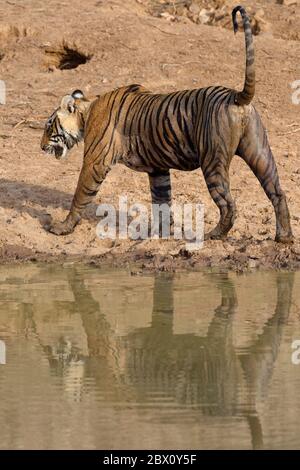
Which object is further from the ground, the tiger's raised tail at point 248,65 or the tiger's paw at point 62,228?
the tiger's raised tail at point 248,65

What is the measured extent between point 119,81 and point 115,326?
582cm

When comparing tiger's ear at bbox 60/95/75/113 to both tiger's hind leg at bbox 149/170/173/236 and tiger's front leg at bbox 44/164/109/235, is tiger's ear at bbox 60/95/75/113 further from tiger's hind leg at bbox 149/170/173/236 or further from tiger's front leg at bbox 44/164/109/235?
tiger's hind leg at bbox 149/170/173/236

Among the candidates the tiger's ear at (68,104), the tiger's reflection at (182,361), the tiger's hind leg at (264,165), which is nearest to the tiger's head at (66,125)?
the tiger's ear at (68,104)

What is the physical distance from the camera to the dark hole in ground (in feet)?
46.4

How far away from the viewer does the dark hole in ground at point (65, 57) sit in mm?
14156

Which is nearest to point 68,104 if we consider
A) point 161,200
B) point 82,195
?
point 82,195

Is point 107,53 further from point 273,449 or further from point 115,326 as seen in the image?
point 273,449

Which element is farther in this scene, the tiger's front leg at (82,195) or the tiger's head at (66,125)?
the tiger's head at (66,125)

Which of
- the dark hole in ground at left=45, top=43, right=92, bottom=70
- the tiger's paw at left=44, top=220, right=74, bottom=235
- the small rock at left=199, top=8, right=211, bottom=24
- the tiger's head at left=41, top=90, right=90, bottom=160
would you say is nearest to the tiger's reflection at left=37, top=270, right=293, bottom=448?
the tiger's paw at left=44, top=220, right=74, bottom=235

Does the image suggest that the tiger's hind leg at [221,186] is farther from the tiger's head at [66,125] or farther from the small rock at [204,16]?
the small rock at [204,16]

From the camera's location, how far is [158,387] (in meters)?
6.64

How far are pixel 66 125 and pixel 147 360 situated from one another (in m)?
3.79

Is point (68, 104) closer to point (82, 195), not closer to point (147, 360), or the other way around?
point (82, 195)

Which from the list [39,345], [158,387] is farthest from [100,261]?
[158,387]
